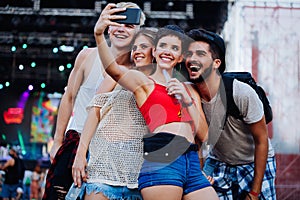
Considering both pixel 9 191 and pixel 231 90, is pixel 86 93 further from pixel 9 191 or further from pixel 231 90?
pixel 9 191

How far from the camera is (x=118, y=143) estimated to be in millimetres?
1837

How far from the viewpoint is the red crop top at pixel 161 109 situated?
1.73 metres

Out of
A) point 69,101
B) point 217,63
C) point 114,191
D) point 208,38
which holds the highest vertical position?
point 208,38

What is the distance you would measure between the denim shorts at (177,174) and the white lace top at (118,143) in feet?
0.35

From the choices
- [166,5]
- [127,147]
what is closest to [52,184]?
[127,147]

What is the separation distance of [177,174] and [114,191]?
0.28m

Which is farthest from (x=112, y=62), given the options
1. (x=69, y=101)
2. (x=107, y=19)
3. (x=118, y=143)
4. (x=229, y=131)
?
(x=229, y=131)

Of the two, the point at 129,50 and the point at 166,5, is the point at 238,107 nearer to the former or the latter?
the point at 129,50

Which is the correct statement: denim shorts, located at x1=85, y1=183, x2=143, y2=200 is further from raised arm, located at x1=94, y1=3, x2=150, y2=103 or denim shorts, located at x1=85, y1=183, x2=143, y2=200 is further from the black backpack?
the black backpack

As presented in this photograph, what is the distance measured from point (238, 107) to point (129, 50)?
1.86ft

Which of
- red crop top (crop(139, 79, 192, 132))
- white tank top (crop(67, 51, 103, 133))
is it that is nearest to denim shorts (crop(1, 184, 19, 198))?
white tank top (crop(67, 51, 103, 133))

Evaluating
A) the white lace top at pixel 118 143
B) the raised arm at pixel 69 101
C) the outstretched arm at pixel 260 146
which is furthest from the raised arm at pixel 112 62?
the outstretched arm at pixel 260 146

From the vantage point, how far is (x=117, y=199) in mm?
1799

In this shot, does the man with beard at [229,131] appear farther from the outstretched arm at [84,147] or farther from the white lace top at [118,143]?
the outstretched arm at [84,147]
